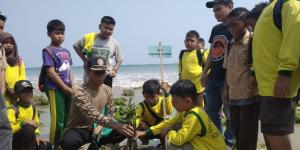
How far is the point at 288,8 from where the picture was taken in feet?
10.1

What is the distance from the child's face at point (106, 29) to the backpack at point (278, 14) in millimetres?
3525

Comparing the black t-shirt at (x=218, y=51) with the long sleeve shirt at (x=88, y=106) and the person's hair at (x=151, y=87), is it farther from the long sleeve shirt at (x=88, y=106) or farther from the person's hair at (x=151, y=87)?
the long sleeve shirt at (x=88, y=106)

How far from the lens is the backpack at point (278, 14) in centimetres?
318

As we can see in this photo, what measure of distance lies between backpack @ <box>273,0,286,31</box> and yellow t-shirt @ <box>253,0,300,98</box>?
0.04 m

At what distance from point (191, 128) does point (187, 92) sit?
16.1 inches

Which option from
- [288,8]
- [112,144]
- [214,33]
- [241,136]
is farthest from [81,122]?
[288,8]

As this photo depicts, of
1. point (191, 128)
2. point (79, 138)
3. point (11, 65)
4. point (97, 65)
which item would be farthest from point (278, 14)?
point (11, 65)

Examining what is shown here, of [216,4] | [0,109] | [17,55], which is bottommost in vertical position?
[0,109]

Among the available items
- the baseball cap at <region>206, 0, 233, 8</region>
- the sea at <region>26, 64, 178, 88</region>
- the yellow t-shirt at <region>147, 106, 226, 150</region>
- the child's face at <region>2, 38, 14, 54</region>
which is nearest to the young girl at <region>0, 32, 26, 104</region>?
the child's face at <region>2, 38, 14, 54</region>

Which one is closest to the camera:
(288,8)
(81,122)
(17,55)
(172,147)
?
(288,8)

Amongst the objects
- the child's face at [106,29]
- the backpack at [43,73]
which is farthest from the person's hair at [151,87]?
the backpack at [43,73]

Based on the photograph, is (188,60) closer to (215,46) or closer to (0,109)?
(215,46)

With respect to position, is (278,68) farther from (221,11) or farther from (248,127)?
(221,11)

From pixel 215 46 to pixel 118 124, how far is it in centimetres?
202
